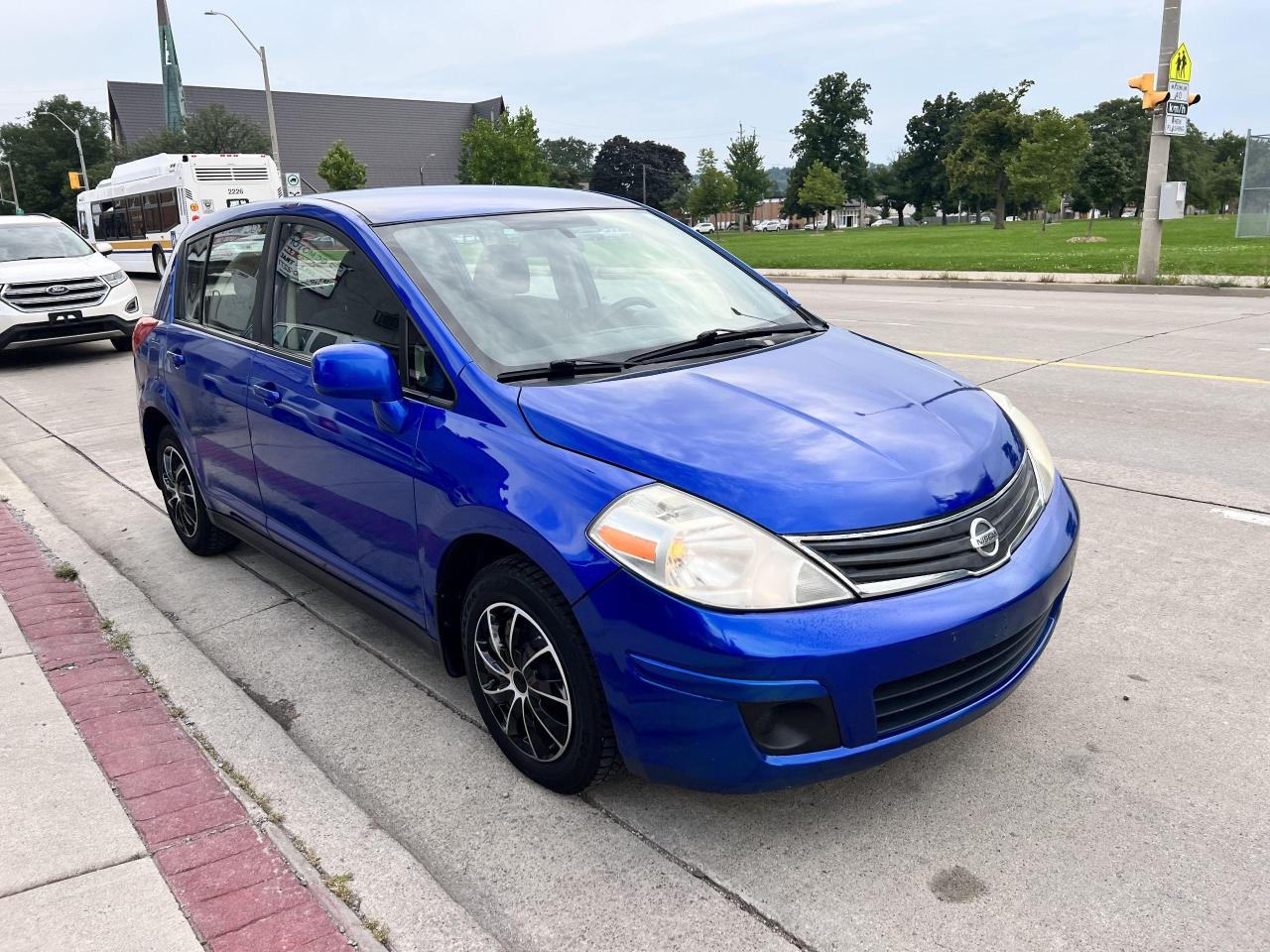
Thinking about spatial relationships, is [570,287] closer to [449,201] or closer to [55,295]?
[449,201]

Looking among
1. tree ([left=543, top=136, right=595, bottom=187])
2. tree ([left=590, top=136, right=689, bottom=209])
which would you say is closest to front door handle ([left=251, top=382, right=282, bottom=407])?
tree ([left=590, top=136, right=689, bottom=209])

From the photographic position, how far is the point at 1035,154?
44.0 meters

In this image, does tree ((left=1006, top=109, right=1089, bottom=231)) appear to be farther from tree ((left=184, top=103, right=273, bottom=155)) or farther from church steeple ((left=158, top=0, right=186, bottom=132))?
church steeple ((left=158, top=0, right=186, bottom=132))

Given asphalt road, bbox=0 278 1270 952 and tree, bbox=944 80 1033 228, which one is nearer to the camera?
asphalt road, bbox=0 278 1270 952

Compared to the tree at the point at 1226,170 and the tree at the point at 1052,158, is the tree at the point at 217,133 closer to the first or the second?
the tree at the point at 1052,158

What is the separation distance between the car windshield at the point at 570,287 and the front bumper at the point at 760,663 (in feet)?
3.48

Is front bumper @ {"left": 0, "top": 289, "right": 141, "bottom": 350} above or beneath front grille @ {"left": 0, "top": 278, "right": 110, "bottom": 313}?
beneath

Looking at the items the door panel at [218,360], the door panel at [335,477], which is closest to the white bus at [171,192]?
the door panel at [218,360]

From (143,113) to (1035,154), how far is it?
75.1 m

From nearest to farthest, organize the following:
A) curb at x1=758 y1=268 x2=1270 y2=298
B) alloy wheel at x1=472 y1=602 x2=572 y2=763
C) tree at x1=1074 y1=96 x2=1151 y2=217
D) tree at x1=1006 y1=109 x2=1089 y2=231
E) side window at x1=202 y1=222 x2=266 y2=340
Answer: alloy wheel at x1=472 y1=602 x2=572 y2=763, side window at x1=202 y1=222 x2=266 y2=340, curb at x1=758 y1=268 x2=1270 y2=298, tree at x1=1006 y1=109 x2=1089 y2=231, tree at x1=1074 y1=96 x2=1151 y2=217

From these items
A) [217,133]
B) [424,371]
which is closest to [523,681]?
[424,371]

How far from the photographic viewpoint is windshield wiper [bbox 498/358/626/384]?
3.08 metres

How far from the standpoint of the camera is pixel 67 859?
2.70 m

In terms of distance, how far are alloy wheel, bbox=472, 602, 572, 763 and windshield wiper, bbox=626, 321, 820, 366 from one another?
92cm
